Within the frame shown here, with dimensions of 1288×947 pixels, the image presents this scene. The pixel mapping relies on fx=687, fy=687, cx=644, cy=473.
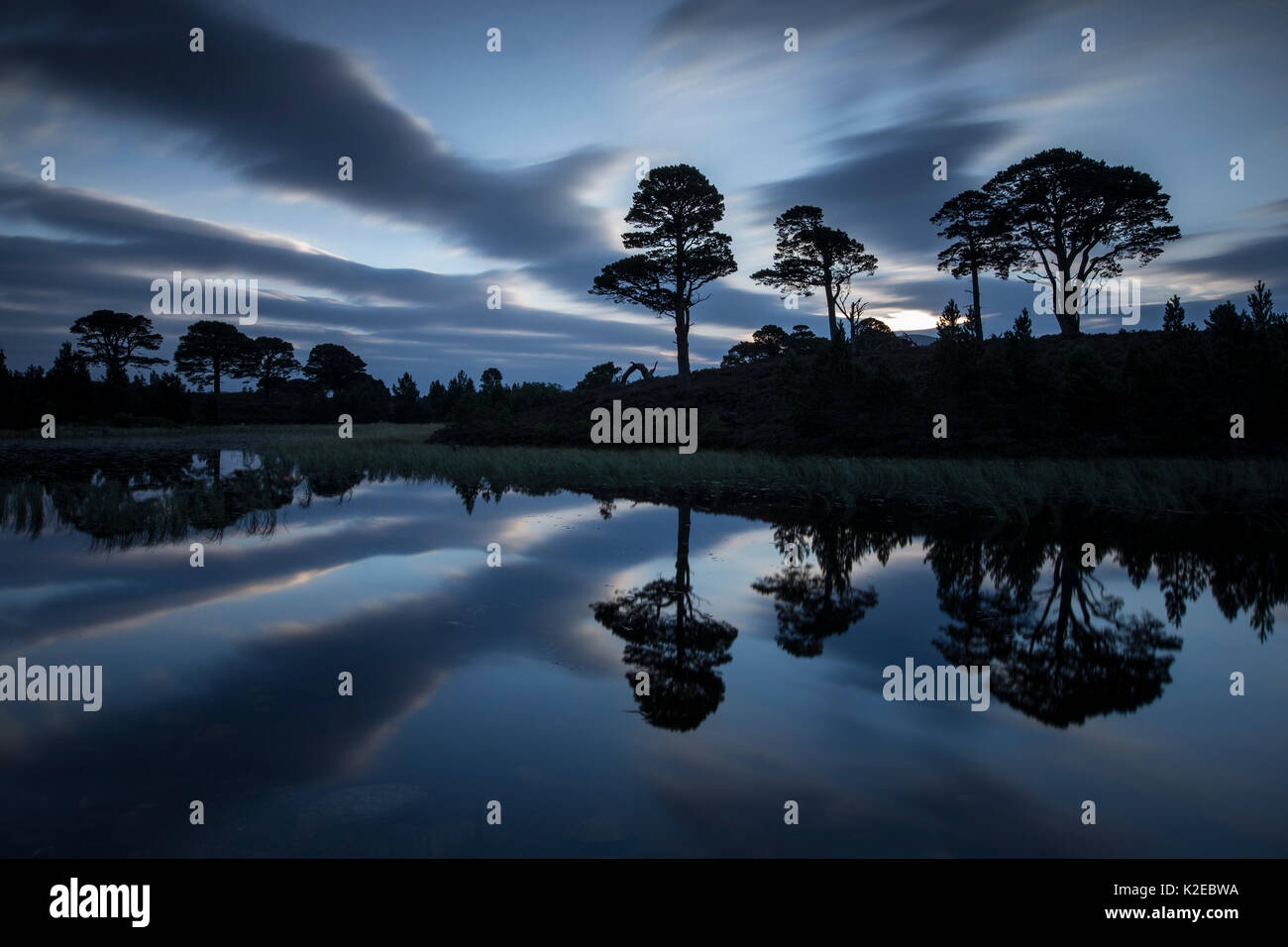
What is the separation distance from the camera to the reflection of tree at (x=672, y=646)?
18.2 ft

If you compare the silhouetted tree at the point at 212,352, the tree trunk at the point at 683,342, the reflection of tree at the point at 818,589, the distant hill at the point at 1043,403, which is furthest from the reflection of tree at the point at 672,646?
the silhouetted tree at the point at 212,352

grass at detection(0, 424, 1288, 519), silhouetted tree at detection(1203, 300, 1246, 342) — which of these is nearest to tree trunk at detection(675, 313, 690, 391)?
grass at detection(0, 424, 1288, 519)

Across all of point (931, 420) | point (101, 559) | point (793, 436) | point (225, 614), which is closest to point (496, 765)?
point (225, 614)

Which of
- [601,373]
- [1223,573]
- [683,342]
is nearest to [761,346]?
[601,373]

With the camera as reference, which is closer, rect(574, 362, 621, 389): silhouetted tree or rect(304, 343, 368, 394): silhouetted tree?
rect(574, 362, 621, 389): silhouetted tree

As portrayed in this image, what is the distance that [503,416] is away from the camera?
43.1 meters

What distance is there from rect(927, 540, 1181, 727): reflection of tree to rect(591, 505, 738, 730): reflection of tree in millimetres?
2381

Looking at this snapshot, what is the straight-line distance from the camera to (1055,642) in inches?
283

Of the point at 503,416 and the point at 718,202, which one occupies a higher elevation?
the point at 718,202

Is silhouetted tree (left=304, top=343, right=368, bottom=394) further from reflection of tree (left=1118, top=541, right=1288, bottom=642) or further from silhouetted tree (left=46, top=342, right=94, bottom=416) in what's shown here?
reflection of tree (left=1118, top=541, right=1288, bottom=642)

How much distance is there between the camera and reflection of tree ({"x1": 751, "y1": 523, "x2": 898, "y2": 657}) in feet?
24.9

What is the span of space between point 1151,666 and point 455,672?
660 cm

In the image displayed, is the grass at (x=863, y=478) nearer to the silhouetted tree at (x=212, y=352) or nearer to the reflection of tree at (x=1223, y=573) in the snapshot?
the reflection of tree at (x=1223, y=573)

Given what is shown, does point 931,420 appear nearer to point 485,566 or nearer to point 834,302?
point 485,566
